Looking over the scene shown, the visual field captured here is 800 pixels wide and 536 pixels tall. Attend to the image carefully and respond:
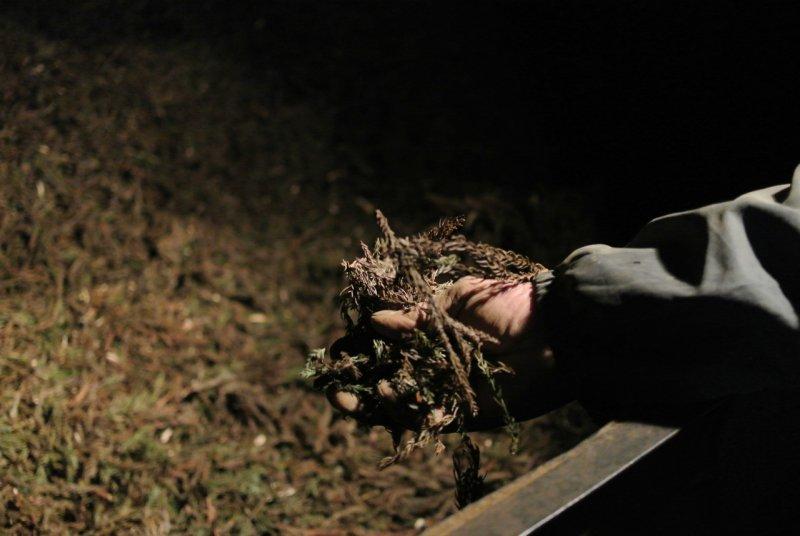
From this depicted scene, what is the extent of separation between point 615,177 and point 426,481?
1.31 m

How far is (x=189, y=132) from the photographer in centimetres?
229

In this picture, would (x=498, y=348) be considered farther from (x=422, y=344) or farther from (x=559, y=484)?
(x=559, y=484)

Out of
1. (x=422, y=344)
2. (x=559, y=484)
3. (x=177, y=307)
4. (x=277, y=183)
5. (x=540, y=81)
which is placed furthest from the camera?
(x=540, y=81)

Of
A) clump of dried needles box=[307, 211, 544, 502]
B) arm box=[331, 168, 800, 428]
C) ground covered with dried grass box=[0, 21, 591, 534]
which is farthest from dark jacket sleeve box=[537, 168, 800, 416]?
ground covered with dried grass box=[0, 21, 591, 534]

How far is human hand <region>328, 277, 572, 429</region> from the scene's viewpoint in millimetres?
812

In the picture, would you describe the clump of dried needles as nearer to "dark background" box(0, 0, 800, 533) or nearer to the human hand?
the human hand

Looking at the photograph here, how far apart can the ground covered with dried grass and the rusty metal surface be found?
1009 mm

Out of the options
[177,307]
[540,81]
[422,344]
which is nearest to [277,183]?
[177,307]

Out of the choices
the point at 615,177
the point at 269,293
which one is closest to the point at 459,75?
the point at 615,177

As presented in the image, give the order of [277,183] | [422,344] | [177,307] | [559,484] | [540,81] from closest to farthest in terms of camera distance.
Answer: [559,484] → [422,344] → [177,307] → [277,183] → [540,81]

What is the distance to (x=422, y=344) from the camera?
2.67 feet

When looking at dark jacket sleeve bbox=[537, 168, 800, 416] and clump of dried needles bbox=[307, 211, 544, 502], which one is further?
clump of dried needles bbox=[307, 211, 544, 502]

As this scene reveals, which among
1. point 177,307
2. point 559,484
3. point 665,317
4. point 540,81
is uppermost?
point 540,81

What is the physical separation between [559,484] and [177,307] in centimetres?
155
